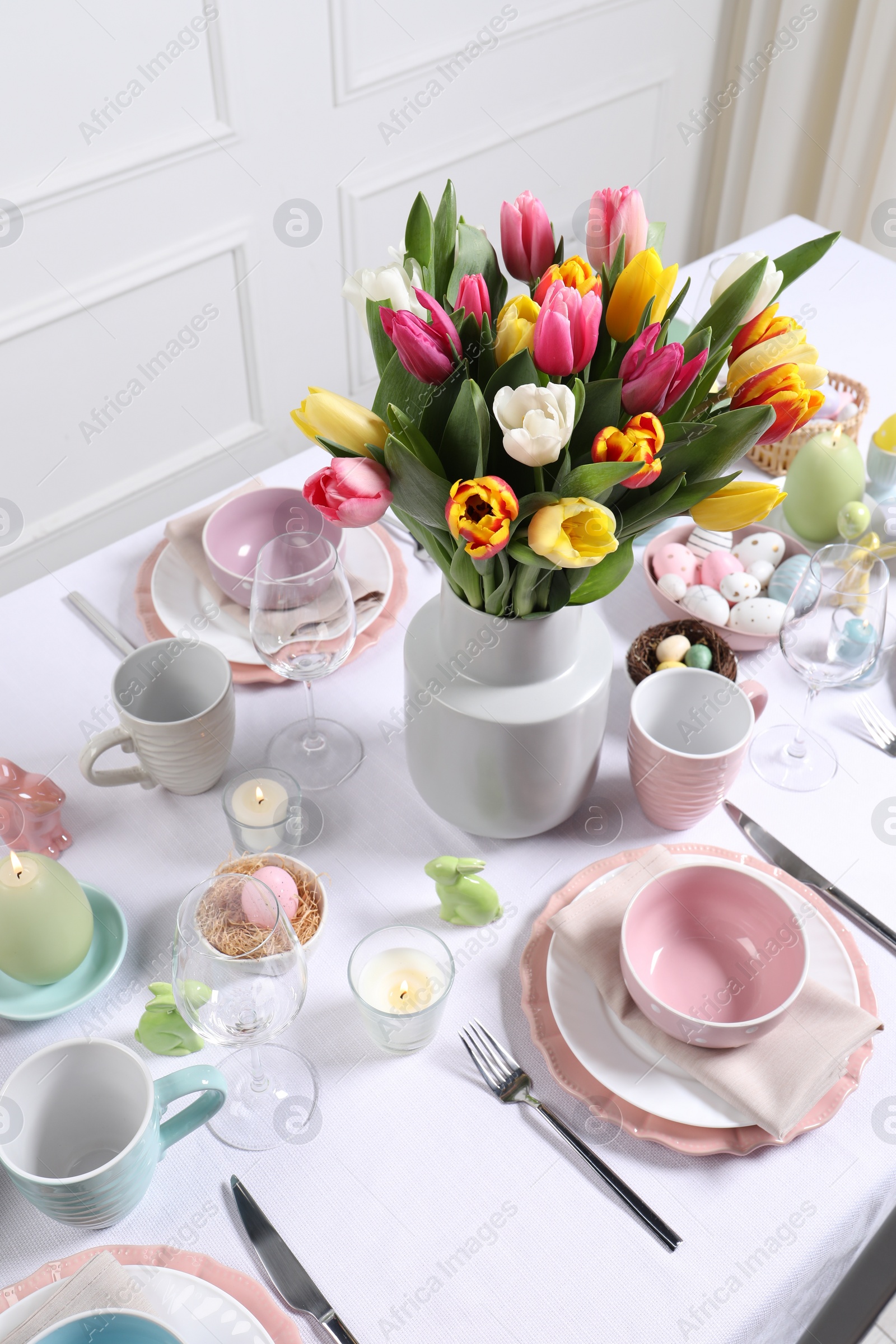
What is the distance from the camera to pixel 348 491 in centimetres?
69

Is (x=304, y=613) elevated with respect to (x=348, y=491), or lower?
lower

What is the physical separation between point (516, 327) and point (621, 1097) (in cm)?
54

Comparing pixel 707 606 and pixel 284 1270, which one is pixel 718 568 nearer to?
pixel 707 606

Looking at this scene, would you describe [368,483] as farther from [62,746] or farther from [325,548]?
[62,746]

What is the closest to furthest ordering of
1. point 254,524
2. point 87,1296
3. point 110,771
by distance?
point 87,1296, point 110,771, point 254,524

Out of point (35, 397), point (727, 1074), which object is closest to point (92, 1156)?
point (727, 1074)

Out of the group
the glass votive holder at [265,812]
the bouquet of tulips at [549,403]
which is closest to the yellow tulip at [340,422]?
the bouquet of tulips at [549,403]

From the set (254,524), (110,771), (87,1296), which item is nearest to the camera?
(87,1296)

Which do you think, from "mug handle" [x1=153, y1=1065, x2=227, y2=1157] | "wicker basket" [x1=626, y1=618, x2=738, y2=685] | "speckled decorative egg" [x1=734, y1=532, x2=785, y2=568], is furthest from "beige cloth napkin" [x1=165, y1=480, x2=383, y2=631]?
"mug handle" [x1=153, y1=1065, x2=227, y2=1157]

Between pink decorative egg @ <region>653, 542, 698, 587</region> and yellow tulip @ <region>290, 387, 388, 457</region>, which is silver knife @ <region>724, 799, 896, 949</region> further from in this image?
yellow tulip @ <region>290, 387, 388, 457</region>

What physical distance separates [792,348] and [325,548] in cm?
40

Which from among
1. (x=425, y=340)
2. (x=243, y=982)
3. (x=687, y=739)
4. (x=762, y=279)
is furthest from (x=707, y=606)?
(x=243, y=982)

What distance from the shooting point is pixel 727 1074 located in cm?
75

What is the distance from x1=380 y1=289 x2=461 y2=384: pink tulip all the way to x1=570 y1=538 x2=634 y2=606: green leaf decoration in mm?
178
